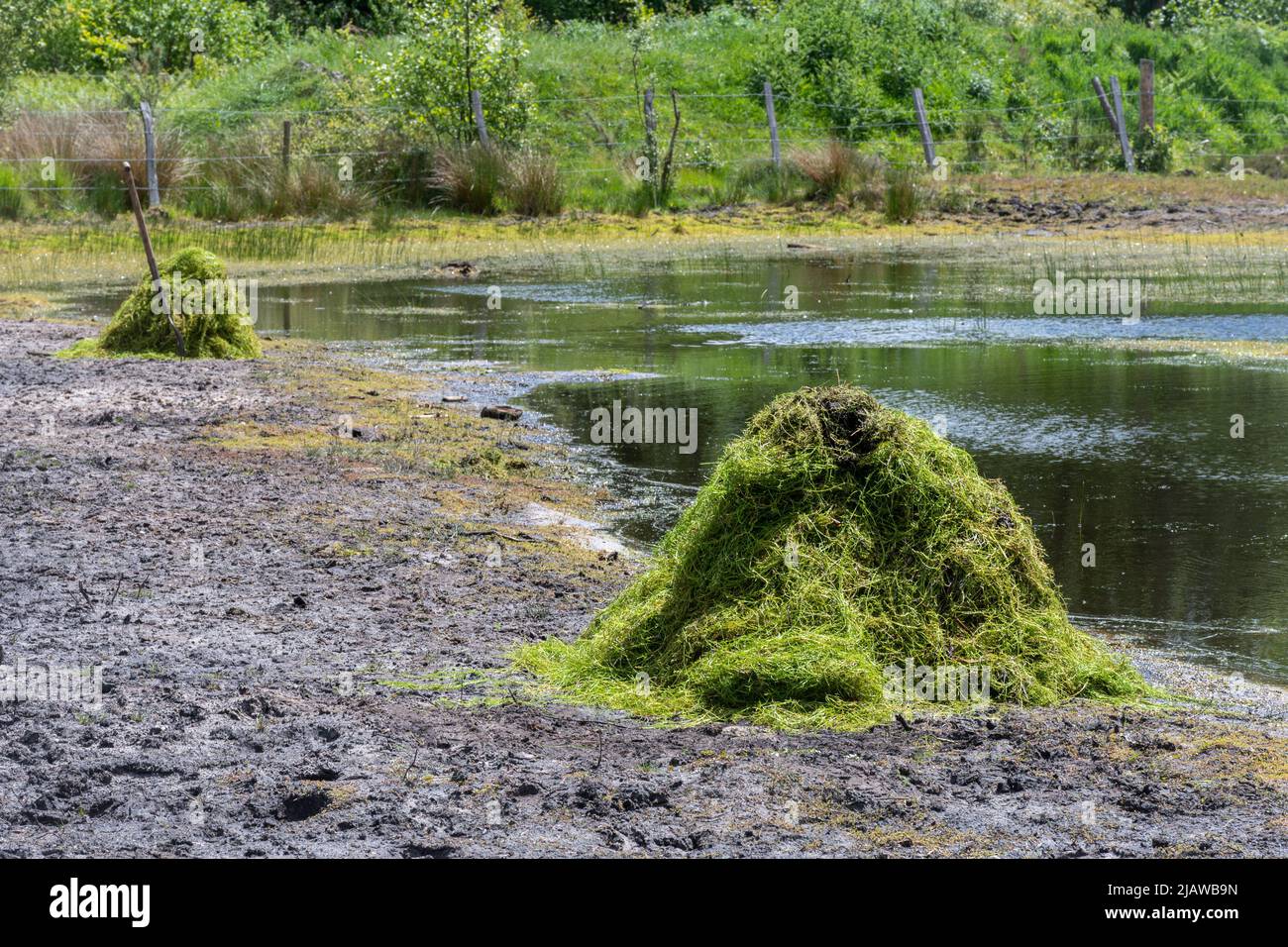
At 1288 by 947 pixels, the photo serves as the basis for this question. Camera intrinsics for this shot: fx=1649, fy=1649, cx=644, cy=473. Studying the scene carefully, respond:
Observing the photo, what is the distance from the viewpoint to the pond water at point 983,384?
7.94 m

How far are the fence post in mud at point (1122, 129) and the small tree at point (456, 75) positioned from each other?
11882 mm

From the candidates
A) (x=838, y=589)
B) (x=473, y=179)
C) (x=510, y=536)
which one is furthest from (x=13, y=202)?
(x=838, y=589)

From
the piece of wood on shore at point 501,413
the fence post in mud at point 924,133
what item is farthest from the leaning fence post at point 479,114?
the piece of wood on shore at point 501,413

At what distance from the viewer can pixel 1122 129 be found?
33312 millimetres

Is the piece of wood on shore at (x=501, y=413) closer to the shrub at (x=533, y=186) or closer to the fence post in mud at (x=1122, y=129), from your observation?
the shrub at (x=533, y=186)

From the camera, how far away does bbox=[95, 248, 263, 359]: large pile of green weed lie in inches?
557

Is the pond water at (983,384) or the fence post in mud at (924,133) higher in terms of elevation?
the fence post in mud at (924,133)

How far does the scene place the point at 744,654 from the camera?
5723 mm

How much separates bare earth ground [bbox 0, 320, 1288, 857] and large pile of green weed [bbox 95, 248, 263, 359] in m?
5.90

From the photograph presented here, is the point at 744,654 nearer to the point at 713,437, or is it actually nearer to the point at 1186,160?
the point at 713,437

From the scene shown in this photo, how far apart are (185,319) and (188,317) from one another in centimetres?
3

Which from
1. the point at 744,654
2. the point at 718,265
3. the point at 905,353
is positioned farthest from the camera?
the point at 718,265
